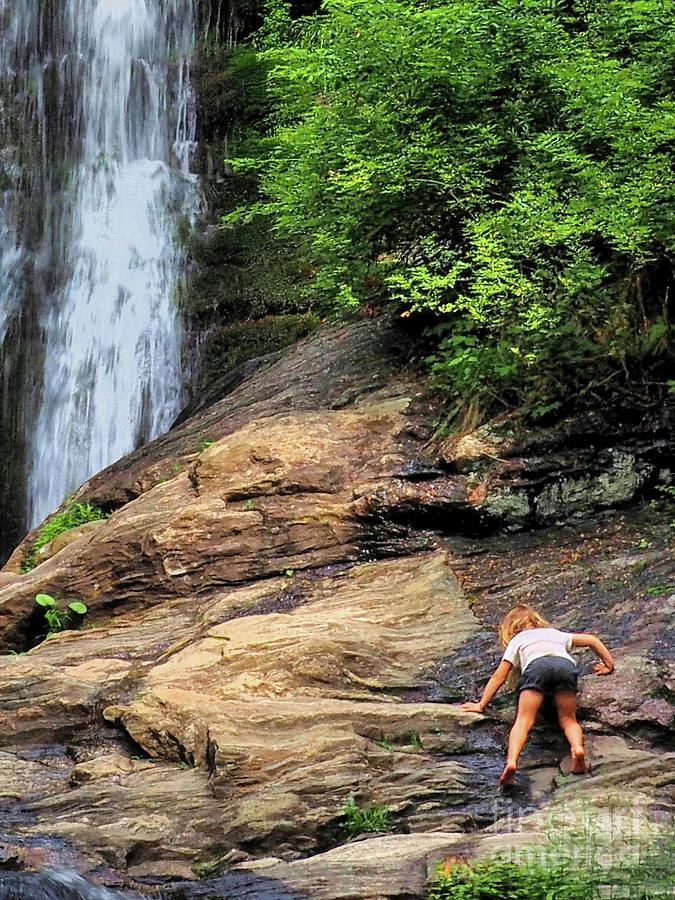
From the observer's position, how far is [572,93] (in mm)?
8141

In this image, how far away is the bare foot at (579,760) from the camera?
5.28 m

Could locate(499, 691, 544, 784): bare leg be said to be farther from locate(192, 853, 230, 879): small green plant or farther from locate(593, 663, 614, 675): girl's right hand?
locate(192, 853, 230, 879): small green plant

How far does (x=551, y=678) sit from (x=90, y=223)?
15.2m

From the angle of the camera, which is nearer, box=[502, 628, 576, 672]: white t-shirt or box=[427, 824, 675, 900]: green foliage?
box=[427, 824, 675, 900]: green foliage

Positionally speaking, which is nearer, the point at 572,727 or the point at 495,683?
the point at 572,727

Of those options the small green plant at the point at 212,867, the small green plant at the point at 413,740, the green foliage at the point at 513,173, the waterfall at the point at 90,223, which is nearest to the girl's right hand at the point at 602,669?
the small green plant at the point at 413,740

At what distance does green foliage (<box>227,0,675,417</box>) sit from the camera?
7.74m

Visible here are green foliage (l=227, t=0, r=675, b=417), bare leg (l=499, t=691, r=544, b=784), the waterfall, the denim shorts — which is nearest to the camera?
bare leg (l=499, t=691, r=544, b=784)

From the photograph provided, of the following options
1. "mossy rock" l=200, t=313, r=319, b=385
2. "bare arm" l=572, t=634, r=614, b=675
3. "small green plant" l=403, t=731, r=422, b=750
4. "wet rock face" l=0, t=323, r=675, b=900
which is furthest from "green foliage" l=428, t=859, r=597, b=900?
"mossy rock" l=200, t=313, r=319, b=385

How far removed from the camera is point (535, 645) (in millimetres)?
5742

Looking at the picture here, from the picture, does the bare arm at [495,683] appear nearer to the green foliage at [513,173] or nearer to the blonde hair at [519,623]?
the blonde hair at [519,623]

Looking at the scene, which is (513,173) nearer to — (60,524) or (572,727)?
(572,727)

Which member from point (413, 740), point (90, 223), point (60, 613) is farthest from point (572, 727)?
point (90, 223)

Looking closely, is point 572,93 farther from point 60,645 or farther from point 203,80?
point 203,80
